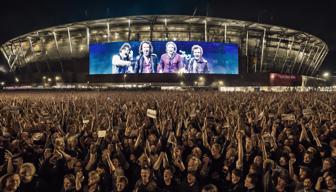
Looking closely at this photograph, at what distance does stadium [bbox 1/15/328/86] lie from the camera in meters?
60.1

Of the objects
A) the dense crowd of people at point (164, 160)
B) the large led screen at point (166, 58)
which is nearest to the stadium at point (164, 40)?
the large led screen at point (166, 58)

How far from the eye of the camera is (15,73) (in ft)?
261

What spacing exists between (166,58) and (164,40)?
381 cm

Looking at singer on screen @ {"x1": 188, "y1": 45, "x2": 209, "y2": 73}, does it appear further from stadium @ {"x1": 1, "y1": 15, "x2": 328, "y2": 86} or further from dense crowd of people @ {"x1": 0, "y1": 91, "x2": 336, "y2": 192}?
dense crowd of people @ {"x1": 0, "y1": 91, "x2": 336, "y2": 192}

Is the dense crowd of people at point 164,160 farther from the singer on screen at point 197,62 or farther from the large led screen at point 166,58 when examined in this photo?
the singer on screen at point 197,62

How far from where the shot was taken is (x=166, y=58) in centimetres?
5750

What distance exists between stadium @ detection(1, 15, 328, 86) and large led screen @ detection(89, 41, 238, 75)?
1274 mm

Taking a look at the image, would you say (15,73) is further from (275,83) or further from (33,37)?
(275,83)

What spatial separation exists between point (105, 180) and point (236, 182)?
1897 millimetres

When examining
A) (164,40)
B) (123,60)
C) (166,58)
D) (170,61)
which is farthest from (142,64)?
(164,40)

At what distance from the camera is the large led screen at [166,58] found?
57.5 meters

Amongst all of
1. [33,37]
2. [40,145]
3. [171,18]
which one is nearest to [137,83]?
[171,18]

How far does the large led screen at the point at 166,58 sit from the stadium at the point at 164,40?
1.27 meters

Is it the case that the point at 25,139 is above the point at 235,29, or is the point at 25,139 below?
below
